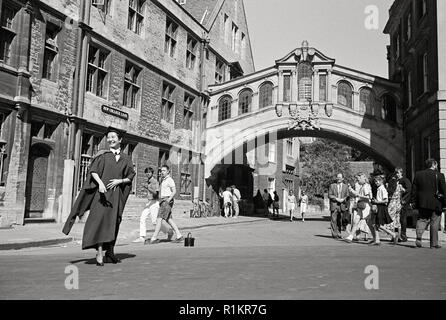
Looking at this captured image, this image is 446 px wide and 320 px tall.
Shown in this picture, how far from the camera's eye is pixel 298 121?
26.1m

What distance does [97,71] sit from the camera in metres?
17.8

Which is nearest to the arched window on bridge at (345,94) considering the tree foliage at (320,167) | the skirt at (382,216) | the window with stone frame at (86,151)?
the window with stone frame at (86,151)

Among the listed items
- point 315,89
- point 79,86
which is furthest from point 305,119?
point 79,86

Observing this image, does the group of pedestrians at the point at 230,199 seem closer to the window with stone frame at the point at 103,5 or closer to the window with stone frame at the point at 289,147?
the window with stone frame at the point at 103,5

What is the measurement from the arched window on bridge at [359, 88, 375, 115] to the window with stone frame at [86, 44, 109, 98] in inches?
565

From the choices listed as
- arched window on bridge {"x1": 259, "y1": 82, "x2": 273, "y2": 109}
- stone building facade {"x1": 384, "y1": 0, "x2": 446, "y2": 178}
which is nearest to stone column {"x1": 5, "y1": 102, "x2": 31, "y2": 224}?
stone building facade {"x1": 384, "y1": 0, "x2": 446, "y2": 178}

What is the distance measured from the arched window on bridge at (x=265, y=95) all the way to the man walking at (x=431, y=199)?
1688 centimetres

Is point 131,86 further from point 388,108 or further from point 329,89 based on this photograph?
point 388,108

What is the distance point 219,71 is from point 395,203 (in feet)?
63.6

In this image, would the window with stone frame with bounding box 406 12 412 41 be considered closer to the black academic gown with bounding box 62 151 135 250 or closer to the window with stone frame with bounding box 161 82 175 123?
the window with stone frame with bounding box 161 82 175 123

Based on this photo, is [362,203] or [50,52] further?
[50,52]
